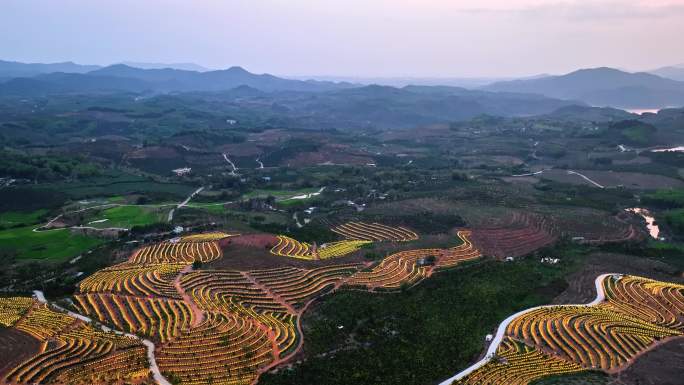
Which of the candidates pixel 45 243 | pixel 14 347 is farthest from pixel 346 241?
pixel 14 347

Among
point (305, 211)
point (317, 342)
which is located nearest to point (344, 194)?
point (305, 211)

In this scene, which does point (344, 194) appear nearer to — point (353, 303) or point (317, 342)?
point (353, 303)

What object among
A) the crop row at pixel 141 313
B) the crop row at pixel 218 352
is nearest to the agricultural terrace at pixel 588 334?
the crop row at pixel 218 352

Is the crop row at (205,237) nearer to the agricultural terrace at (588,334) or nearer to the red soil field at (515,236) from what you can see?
the red soil field at (515,236)

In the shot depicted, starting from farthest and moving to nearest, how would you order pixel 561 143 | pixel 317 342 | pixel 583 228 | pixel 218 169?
pixel 561 143
pixel 218 169
pixel 583 228
pixel 317 342

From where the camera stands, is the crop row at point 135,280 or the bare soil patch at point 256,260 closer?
the crop row at point 135,280

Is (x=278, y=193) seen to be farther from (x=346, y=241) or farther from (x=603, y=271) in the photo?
(x=603, y=271)
